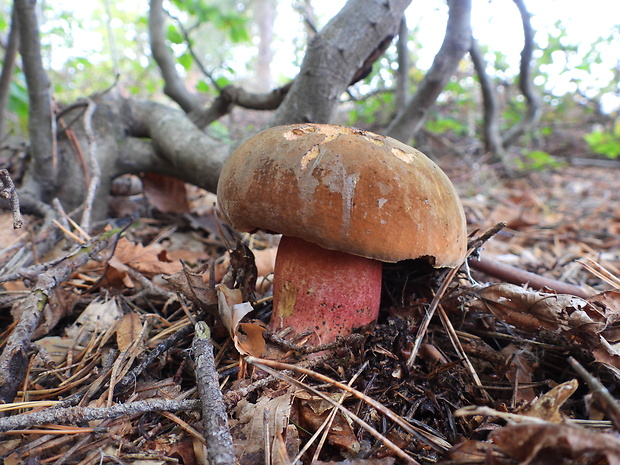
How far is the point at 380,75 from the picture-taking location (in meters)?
4.51

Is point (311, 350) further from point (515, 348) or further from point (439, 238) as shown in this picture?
point (515, 348)

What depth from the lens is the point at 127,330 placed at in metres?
1.37

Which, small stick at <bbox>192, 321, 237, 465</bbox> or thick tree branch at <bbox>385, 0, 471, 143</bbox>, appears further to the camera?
thick tree branch at <bbox>385, 0, 471, 143</bbox>

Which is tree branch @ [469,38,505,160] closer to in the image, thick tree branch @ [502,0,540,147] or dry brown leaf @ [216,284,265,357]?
thick tree branch @ [502,0,540,147]

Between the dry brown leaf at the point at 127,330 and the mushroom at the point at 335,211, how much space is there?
20.9 inches

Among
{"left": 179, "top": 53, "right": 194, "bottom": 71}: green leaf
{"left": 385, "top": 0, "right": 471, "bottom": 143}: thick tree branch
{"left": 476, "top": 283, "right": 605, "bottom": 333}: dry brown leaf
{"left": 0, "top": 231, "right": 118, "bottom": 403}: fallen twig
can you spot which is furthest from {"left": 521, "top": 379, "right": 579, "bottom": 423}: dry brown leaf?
{"left": 179, "top": 53, "right": 194, "bottom": 71}: green leaf

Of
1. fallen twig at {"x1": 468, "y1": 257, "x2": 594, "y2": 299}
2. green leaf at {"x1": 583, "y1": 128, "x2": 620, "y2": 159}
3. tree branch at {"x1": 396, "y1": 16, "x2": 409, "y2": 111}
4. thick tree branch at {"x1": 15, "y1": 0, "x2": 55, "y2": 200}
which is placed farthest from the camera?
green leaf at {"x1": 583, "y1": 128, "x2": 620, "y2": 159}

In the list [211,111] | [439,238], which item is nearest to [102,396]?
[439,238]

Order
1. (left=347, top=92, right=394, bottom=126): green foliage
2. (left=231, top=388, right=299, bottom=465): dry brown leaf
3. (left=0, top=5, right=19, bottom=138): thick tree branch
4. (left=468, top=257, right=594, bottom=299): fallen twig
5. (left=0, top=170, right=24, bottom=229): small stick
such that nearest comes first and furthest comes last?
(left=231, top=388, right=299, bottom=465): dry brown leaf
(left=0, top=170, right=24, bottom=229): small stick
(left=468, top=257, right=594, bottom=299): fallen twig
(left=0, top=5, right=19, bottom=138): thick tree branch
(left=347, top=92, right=394, bottom=126): green foliage

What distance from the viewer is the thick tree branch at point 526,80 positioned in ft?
14.3

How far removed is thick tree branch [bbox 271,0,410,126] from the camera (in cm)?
205

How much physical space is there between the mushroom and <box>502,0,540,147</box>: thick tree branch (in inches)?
170

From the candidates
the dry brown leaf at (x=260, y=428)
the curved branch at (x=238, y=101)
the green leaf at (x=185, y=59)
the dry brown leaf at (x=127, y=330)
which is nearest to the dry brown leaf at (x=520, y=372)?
the dry brown leaf at (x=260, y=428)

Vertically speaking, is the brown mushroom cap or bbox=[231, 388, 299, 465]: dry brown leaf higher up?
the brown mushroom cap
